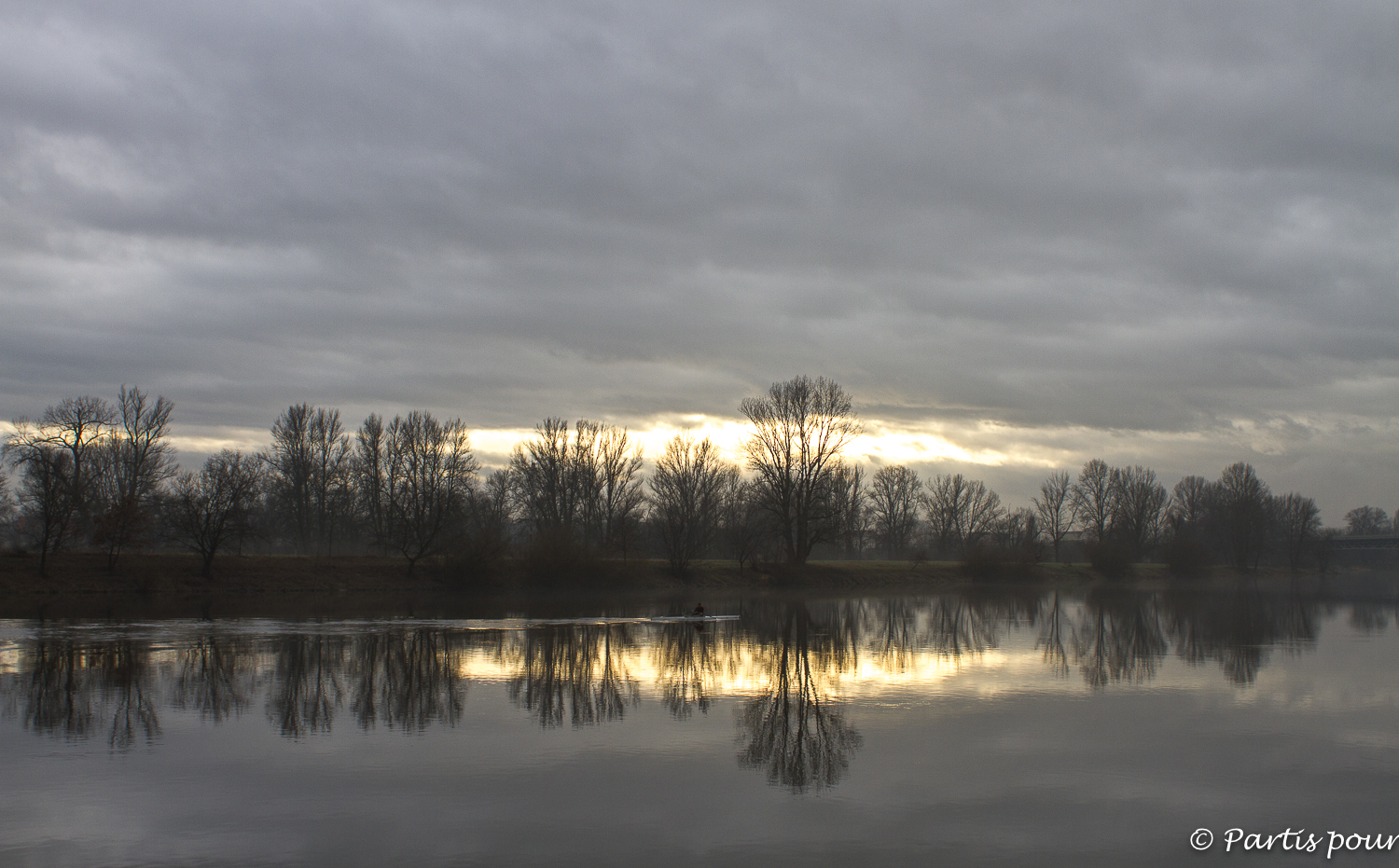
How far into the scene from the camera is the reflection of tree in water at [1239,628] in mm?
25203

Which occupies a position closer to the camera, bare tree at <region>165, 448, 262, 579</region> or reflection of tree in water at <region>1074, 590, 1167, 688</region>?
reflection of tree in water at <region>1074, 590, 1167, 688</region>

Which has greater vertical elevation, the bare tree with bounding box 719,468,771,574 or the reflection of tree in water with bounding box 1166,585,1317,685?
the bare tree with bounding box 719,468,771,574

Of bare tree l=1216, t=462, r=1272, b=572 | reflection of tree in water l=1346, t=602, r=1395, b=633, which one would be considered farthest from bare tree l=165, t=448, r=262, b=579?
Result: bare tree l=1216, t=462, r=1272, b=572

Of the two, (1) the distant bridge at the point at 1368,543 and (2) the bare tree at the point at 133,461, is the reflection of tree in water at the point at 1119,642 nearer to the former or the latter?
(2) the bare tree at the point at 133,461

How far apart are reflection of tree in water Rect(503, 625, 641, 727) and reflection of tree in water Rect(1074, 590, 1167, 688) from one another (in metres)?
10.7

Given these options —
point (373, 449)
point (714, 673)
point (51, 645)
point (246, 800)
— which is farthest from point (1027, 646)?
point (373, 449)

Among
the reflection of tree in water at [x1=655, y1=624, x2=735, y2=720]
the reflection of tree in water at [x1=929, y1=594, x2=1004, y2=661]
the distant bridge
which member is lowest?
the distant bridge

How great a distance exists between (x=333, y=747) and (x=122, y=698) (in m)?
6.96

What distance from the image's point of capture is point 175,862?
29.9 ft

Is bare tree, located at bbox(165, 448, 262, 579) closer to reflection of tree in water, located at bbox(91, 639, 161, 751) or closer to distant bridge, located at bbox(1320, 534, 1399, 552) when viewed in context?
reflection of tree in water, located at bbox(91, 639, 161, 751)

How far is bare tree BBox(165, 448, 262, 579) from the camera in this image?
171ft

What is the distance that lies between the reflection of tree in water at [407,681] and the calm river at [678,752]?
0.12 metres

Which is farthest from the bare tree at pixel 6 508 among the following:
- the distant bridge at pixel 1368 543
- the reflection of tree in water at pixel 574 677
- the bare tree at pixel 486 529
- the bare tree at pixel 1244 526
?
the distant bridge at pixel 1368 543

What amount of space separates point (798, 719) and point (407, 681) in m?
9.16
